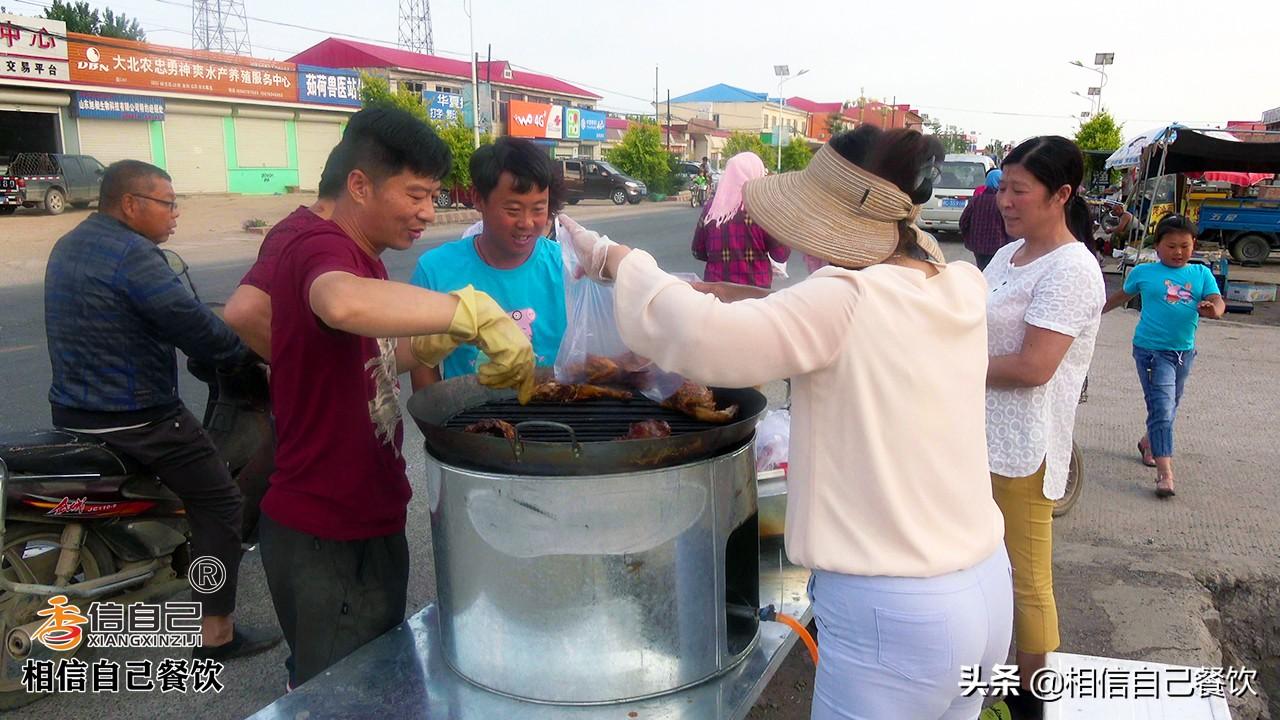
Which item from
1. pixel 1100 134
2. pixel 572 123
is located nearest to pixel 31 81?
pixel 572 123

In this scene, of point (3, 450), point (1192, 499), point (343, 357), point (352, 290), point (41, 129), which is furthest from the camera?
point (41, 129)

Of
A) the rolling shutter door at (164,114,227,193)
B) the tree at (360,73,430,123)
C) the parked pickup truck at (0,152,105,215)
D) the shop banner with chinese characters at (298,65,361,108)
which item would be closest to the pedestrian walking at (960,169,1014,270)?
the parked pickup truck at (0,152,105,215)

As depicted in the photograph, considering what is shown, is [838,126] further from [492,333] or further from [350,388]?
[350,388]

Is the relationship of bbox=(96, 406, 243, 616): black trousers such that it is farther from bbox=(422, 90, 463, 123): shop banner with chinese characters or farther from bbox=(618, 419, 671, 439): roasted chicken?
bbox=(422, 90, 463, 123): shop banner with chinese characters

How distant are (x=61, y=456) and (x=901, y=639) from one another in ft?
9.75

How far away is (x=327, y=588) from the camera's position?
7.06 ft

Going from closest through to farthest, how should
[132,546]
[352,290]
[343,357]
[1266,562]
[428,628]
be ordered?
[352,290]
[343,357]
[428,628]
[132,546]
[1266,562]

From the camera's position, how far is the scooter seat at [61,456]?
2984mm

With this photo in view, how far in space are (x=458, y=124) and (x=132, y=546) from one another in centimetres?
2535

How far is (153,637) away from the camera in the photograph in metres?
3.37

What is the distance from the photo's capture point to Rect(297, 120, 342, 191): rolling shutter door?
3241 cm

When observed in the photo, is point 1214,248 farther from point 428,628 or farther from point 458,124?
point 458,124

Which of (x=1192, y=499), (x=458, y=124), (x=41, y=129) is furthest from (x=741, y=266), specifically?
(x=41, y=129)

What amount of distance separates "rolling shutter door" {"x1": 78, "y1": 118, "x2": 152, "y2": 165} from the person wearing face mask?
1148 inches
